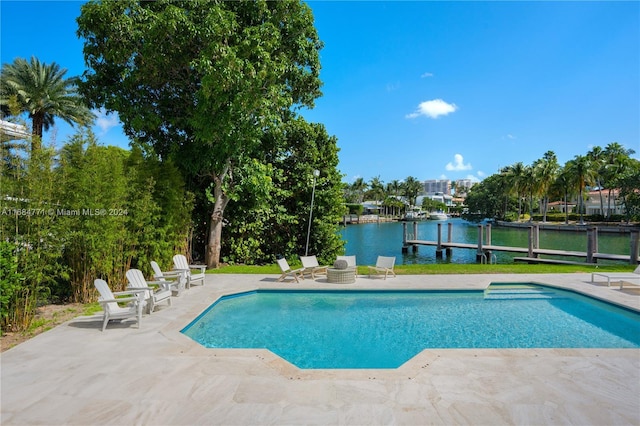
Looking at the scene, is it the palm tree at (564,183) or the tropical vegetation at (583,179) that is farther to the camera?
the palm tree at (564,183)

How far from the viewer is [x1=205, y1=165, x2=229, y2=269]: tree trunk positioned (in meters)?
13.1

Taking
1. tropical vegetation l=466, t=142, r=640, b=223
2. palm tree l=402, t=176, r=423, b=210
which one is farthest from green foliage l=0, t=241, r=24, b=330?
palm tree l=402, t=176, r=423, b=210

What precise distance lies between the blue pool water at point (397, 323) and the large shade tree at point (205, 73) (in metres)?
5.28

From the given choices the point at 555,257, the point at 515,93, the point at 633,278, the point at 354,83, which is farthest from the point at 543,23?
the point at 555,257

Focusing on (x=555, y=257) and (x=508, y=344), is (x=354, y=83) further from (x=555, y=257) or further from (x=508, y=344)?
(x=555, y=257)

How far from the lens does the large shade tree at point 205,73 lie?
973cm

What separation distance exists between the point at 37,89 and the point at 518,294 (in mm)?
28384

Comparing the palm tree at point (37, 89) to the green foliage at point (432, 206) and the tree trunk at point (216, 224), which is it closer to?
the tree trunk at point (216, 224)

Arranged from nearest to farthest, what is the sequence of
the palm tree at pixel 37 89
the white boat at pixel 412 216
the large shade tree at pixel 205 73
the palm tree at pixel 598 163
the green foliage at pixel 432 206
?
the large shade tree at pixel 205 73 < the palm tree at pixel 37 89 < the palm tree at pixel 598 163 < the white boat at pixel 412 216 < the green foliage at pixel 432 206

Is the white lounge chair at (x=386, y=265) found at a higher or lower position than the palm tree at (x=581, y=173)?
lower

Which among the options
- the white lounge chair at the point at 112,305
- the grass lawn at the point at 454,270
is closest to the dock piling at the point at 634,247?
the grass lawn at the point at 454,270

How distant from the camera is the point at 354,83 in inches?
597

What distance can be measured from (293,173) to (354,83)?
4.83 metres

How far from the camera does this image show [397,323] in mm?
7523
